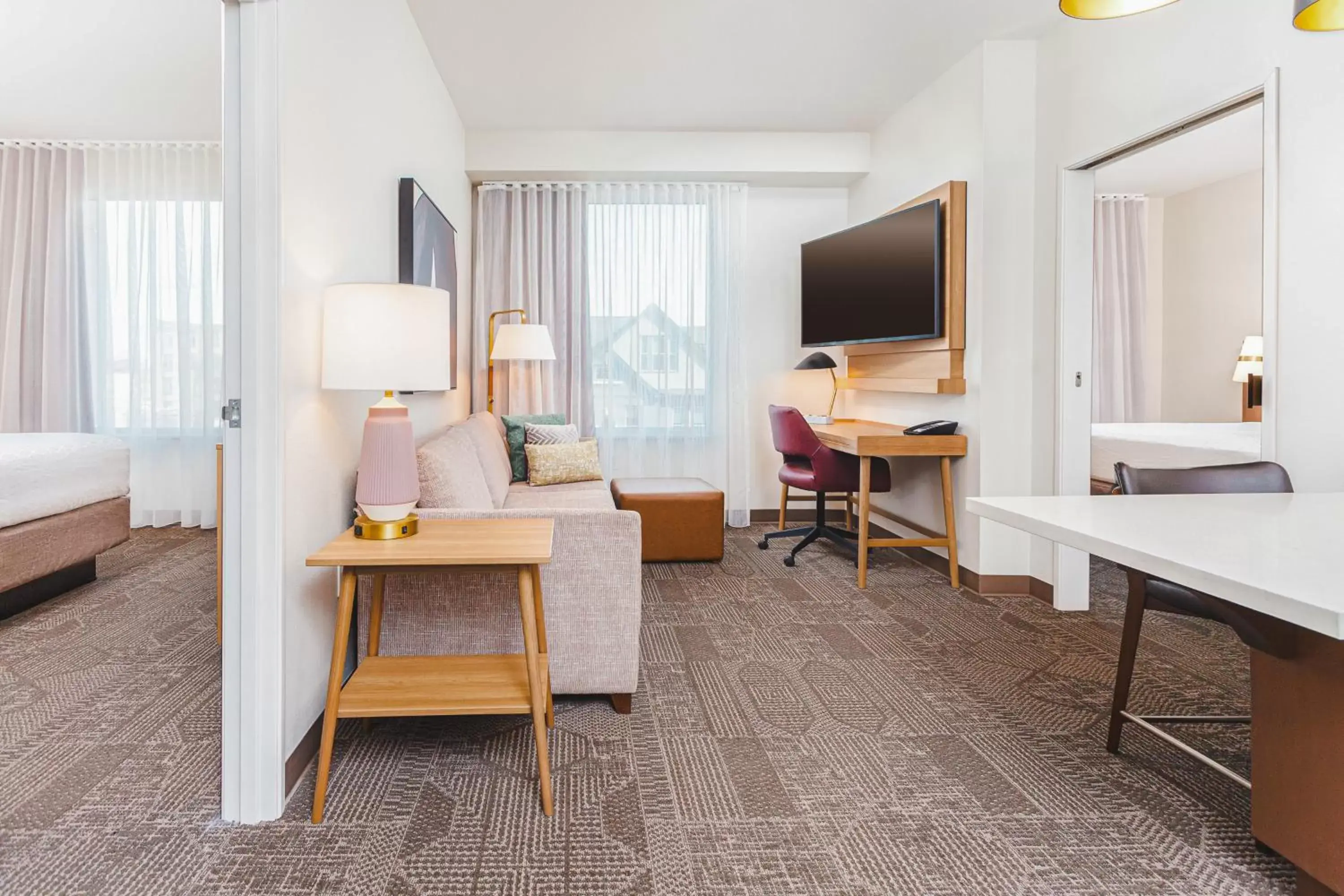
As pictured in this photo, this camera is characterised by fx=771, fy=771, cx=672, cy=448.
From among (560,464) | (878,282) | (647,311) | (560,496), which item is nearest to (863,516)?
(878,282)

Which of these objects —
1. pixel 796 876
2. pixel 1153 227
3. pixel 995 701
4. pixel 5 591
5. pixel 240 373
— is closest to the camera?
pixel 796 876

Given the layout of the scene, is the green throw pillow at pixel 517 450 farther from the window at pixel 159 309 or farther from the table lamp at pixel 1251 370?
the table lamp at pixel 1251 370

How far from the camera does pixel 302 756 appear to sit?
2.03 meters

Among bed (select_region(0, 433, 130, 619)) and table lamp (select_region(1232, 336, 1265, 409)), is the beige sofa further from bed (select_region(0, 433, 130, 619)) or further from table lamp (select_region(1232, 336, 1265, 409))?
table lamp (select_region(1232, 336, 1265, 409))

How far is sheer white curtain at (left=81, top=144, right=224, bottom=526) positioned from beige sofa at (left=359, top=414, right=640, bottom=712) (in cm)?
375

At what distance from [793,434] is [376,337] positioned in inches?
116

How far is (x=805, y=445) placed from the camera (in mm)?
4469

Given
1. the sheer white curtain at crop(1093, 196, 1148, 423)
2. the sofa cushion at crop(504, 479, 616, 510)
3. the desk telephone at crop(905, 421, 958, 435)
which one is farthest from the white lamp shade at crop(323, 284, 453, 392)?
the sheer white curtain at crop(1093, 196, 1148, 423)

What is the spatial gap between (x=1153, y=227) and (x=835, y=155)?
3.13 metres

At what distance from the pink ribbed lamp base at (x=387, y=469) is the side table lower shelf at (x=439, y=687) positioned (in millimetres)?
423

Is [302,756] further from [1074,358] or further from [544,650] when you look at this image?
[1074,358]

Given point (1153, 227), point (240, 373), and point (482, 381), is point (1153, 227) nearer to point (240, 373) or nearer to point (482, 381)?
point (482, 381)

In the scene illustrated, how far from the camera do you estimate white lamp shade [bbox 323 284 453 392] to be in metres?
1.96

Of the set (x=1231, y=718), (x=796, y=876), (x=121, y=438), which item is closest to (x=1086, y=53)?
(x=1231, y=718)
